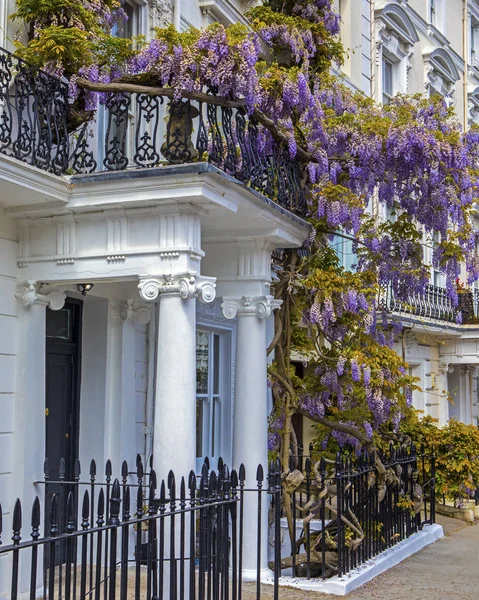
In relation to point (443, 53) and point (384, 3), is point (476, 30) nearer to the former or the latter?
point (443, 53)

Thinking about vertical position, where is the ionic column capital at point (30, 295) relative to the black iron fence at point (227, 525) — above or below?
above

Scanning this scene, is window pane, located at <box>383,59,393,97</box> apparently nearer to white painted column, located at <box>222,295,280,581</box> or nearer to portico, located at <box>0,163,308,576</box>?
portico, located at <box>0,163,308,576</box>

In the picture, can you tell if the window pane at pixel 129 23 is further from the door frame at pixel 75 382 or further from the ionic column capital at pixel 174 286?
the ionic column capital at pixel 174 286

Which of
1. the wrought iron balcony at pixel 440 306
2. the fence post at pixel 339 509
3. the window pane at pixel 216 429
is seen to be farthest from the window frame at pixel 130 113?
the wrought iron balcony at pixel 440 306

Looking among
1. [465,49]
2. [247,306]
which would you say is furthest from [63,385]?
[465,49]

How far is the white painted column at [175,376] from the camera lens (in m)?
7.50

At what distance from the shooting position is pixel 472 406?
22.0m

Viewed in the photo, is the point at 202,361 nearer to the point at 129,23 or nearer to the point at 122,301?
the point at 122,301

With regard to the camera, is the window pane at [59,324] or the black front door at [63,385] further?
the window pane at [59,324]

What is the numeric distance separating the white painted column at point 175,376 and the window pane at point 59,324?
1.97 meters

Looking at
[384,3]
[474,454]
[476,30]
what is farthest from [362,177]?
[476,30]

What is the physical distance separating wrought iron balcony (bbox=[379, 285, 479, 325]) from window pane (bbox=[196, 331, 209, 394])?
5.58 m

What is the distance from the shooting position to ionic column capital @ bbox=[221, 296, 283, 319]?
360 inches

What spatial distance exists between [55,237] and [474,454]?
9411 mm
